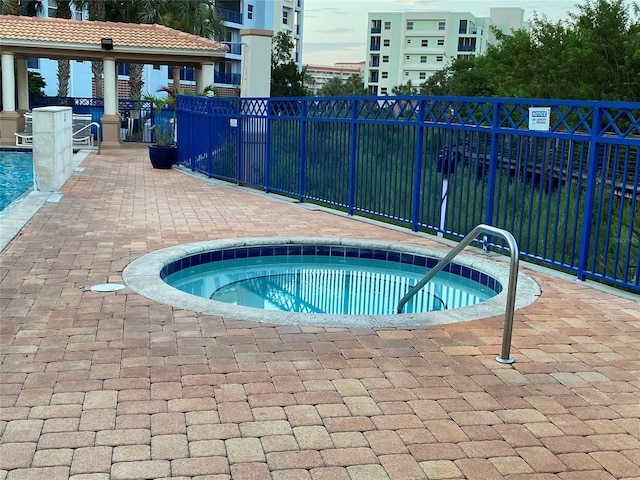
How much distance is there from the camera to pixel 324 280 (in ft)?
28.1

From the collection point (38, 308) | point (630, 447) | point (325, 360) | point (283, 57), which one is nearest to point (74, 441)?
point (325, 360)

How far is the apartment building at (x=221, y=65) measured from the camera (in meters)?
47.2

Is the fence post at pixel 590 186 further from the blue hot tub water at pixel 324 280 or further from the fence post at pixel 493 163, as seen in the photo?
the fence post at pixel 493 163

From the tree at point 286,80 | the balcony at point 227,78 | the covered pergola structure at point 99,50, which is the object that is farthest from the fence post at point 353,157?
the balcony at point 227,78

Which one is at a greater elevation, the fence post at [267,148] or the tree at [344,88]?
the tree at [344,88]

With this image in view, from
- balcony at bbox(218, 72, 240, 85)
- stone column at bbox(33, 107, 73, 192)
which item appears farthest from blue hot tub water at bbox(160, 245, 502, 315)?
balcony at bbox(218, 72, 240, 85)

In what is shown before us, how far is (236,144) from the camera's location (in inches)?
590

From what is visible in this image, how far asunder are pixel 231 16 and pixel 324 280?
58845mm

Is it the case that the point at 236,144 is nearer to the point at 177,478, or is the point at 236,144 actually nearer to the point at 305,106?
the point at 305,106

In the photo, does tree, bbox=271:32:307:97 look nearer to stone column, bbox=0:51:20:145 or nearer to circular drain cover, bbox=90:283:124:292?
stone column, bbox=0:51:20:145

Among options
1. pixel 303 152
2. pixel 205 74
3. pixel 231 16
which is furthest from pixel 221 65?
pixel 303 152

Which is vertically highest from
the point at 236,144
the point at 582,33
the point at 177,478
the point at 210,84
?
the point at 582,33

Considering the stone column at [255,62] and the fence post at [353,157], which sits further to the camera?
the stone column at [255,62]

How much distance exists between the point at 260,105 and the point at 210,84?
11.1 m
